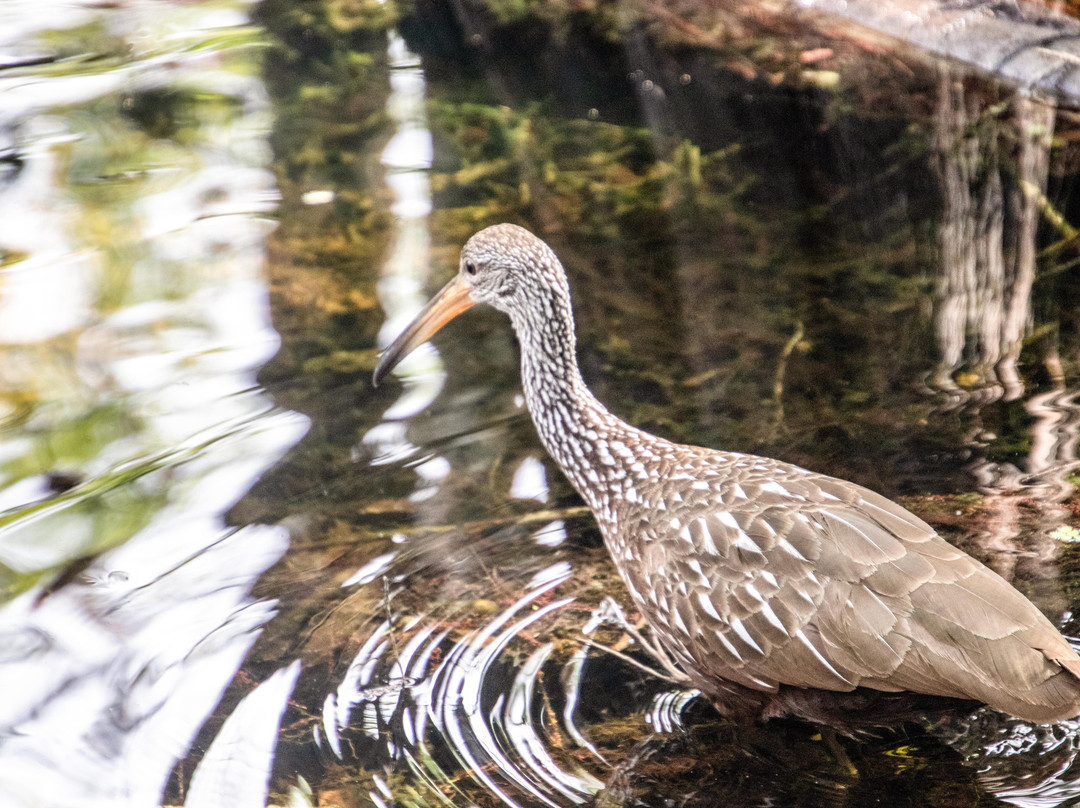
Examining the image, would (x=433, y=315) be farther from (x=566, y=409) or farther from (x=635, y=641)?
(x=635, y=641)

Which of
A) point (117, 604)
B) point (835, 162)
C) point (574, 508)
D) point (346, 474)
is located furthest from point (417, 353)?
point (835, 162)

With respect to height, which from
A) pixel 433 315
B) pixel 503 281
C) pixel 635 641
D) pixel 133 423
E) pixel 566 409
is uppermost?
pixel 503 281

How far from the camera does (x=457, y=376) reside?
540cm

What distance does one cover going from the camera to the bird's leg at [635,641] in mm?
3793

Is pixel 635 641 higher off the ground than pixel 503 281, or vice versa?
pixel 503 281

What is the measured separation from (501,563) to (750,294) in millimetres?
2217

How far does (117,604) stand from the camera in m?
4.16

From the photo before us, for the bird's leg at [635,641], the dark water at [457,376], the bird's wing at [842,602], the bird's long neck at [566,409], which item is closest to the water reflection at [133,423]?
the dark water at [457,376]

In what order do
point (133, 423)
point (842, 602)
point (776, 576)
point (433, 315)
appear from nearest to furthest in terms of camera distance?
point (842, 602) → point (776, 576) → point (433, 315) → point (133, 423)

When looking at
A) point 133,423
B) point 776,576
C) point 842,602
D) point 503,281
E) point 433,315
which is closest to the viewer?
point 842,602

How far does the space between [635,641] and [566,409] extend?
83cm

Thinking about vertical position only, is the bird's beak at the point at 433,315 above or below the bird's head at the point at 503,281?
below

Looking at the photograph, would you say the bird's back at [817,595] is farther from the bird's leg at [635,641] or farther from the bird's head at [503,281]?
the bird's head at [503,281]

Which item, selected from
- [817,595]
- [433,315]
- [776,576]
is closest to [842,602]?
[817,595]
